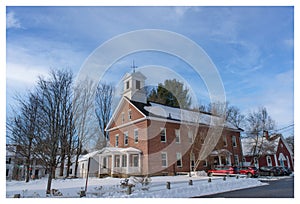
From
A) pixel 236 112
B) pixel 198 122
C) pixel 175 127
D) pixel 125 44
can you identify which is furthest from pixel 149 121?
pixel 236 112

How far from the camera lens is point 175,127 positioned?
23.3 meters

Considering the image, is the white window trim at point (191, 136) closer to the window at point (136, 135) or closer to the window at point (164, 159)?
the window at point (164, 159)

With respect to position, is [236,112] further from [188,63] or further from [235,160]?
[188,63]

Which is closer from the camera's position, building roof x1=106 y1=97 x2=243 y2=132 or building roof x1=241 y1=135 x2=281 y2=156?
building roof x1=106 y1=97 x2=243 y2=132

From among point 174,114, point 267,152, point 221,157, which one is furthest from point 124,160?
point 267,152

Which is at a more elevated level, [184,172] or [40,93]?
[40,93]

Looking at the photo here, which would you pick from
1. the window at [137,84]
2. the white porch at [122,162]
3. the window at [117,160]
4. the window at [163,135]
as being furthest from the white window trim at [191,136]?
the window at [117,160]

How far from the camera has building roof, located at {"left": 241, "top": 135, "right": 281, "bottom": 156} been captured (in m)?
31.7

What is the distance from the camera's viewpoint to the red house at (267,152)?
104 feet

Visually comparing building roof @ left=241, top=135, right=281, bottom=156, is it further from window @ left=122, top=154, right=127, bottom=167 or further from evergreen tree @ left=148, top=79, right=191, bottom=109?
window @ left=122, top=154, right=127, bottom=167

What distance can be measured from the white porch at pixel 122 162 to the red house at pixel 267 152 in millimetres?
18039

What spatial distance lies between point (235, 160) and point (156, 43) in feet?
72.8

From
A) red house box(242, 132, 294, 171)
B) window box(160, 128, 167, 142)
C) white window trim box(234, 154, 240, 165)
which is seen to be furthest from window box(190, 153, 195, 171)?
red house box(242, 132, 294, 171)
